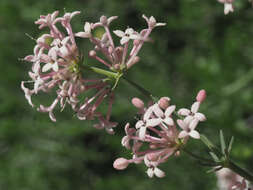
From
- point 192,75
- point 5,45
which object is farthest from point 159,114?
point 5,45

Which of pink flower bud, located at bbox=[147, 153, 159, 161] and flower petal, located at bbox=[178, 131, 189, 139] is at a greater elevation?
flower petal, located at bbox=[178, 131, 189, 139]

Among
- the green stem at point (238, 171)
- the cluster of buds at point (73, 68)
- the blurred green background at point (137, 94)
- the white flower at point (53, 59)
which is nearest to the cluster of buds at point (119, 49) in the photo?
the cluster of buds at point (73, 68)

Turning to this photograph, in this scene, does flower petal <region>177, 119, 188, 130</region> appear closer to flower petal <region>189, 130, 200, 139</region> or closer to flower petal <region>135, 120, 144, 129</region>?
flower petal <region>189, 130, 200, 139</region>

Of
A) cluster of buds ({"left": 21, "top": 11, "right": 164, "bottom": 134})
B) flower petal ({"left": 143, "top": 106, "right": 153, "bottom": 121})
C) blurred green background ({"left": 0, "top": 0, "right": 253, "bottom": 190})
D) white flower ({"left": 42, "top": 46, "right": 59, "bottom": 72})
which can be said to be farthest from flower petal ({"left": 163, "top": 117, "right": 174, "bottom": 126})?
blurred green background ({"left": 0, "top": 0, "right": 253, "bottom": 190})

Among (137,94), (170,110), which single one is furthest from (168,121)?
(137,94)

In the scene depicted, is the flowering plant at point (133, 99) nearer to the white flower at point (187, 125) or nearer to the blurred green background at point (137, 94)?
the white flower at point (187, 125)

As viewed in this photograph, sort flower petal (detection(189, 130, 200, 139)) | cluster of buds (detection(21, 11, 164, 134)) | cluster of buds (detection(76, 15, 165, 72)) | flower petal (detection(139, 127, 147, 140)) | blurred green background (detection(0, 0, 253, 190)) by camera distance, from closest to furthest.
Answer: flower petal (detection(189, 130, 200, 139)), flower petal (detection(139, 127, 147, 140)), cluster of buds (detection(21, 11, 164, 134)), cluster of buds (detection(76, 15, 165, 72)), blurred green background (detection(0, 0, 253, 190))

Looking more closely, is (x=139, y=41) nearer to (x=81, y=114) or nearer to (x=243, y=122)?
(x=81, y=114)

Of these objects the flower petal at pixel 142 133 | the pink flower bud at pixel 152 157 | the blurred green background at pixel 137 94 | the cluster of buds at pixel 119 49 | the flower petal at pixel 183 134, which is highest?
the cluster of buds at pixel 119 49

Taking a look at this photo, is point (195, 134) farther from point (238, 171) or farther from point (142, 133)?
point (238, 171)
